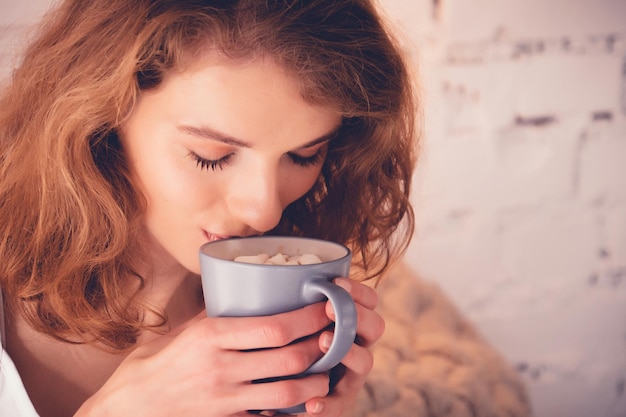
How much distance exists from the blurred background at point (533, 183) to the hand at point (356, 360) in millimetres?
692

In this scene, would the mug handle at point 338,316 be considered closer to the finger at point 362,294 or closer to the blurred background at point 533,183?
the finger at point 362,294

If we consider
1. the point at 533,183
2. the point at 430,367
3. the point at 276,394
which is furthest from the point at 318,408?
the point at 533,183

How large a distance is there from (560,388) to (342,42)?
46.9 inches

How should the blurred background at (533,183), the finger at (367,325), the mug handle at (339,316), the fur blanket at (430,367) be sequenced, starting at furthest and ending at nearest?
the blurred background at (533,183) < the fur blanket at (430,367) < the finger at (367,325) < the mug handle at (339,316)

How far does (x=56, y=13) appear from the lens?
2.51 feet

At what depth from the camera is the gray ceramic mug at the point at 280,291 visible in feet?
1.79

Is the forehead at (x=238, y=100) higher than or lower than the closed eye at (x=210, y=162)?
higher

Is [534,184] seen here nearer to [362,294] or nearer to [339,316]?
[362,294]

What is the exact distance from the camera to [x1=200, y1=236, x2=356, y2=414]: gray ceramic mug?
0.55 metres

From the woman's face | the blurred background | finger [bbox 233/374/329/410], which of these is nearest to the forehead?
the woman's face

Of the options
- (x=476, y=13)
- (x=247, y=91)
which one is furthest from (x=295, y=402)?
(x=476, y=13)

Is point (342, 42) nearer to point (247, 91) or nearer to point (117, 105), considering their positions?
point (247, 91)

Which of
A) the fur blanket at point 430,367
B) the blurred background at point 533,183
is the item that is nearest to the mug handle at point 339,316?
the fur blanket at point 430,367

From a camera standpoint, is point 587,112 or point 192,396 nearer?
point 192,396
